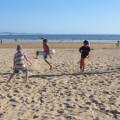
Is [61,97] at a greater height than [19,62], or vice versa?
[19,62]

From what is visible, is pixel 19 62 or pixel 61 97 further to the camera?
pixel 19 62

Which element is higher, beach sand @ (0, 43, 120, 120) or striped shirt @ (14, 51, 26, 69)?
striped shirt @ (14, 51, 26, 69)

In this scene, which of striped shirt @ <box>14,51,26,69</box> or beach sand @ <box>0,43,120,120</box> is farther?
striped shirt @ <box>14,51,26,69</box>

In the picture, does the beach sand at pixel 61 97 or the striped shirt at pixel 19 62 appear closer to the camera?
the beach sand at pixel 61 97

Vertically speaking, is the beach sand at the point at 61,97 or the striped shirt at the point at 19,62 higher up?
the striped shirt at the point at 19,62

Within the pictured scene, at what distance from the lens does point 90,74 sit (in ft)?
47.2

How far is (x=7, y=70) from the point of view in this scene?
15.4 m

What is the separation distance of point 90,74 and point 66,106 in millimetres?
5887

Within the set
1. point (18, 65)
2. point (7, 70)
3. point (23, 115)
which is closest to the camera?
point (23, 115)

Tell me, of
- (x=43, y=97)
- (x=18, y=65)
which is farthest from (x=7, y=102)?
(x=18, y=65)

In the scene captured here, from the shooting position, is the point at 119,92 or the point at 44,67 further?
the point at 44,67

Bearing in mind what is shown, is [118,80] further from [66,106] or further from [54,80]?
[66,106]

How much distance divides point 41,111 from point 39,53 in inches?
423

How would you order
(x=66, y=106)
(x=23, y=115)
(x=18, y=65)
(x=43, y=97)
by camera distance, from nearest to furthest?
(x=23, y=115) < (x=66, y=106) < (x=43, y=97) < (x=18, y=65)
